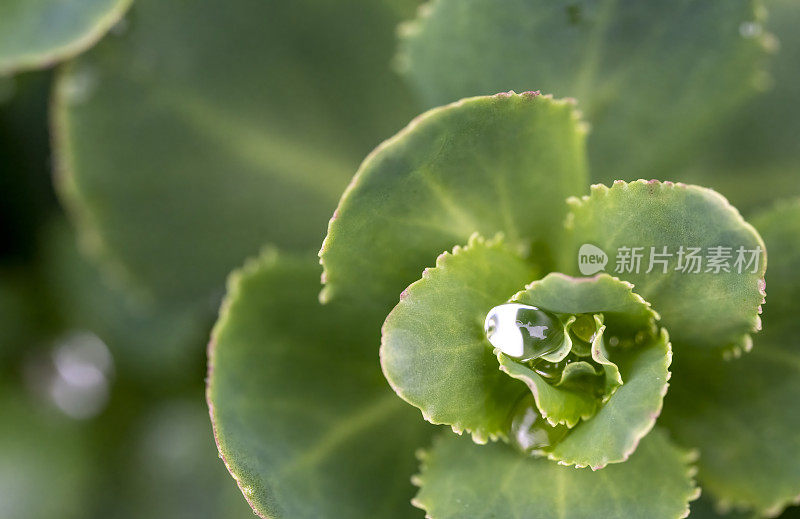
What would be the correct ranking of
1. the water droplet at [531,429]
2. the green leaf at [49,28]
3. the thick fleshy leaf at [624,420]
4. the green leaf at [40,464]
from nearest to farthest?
the thick fleshy leaf at [624,420] < the water droplet at [531,429] < the green leaf at [49,28] < the green leaf at [40,464]

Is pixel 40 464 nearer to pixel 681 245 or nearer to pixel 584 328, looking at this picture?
pixel 584 328

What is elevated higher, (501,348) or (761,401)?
(501,348)

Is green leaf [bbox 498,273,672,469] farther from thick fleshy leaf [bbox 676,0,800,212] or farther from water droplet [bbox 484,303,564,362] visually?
thick fleshy leaf [bbox 676,0,800,212]

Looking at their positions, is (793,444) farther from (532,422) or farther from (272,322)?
(272,322)

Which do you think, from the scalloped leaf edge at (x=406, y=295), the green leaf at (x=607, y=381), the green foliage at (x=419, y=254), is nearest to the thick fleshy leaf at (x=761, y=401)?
the green foliage at (x=419, y=254)

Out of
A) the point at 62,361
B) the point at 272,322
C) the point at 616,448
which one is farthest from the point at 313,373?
the point at 62,361

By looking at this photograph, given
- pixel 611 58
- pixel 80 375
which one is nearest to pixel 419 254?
pixel 611 58

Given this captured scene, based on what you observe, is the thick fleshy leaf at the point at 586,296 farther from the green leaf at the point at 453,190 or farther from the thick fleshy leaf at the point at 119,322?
the thick fleshy leaf at the point at 119,322

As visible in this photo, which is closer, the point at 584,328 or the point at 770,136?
the point at 584,328
